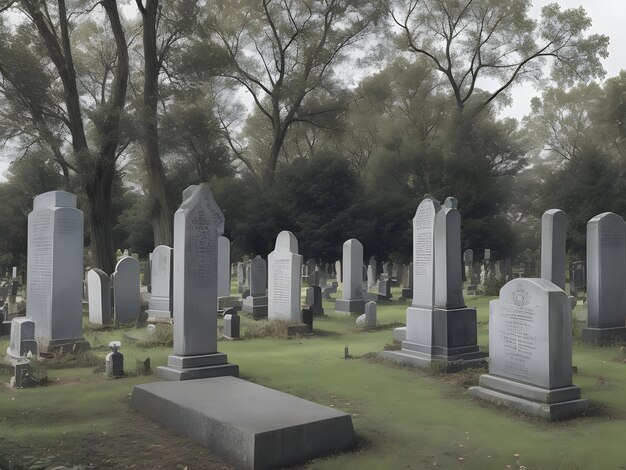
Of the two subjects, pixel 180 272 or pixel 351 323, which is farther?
pixel 351 323

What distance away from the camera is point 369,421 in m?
6.31

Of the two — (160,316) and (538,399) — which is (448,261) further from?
(160,316)

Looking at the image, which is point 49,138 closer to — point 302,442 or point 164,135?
point 164,135

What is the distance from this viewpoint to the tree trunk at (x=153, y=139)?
2227 cm

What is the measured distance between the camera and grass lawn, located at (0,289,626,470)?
16.7 feet

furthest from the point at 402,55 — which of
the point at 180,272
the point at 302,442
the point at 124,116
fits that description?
the point at 302,442

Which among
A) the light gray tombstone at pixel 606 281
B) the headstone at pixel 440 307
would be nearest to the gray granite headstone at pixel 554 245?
the light gray tombstone at pixel 606 281

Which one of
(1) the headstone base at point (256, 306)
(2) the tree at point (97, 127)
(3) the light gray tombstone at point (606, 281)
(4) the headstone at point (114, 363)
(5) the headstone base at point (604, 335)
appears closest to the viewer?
(4) the headstone at point (114, 363)

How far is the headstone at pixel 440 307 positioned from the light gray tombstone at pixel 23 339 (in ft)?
19.9

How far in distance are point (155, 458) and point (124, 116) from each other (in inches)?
689

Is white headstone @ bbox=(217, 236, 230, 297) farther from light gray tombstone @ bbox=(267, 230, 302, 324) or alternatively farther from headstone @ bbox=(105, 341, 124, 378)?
headstone @ bbox=(105, 341, 124, 378)

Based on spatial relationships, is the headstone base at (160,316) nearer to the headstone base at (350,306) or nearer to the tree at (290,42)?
the headstone base at (350,306)

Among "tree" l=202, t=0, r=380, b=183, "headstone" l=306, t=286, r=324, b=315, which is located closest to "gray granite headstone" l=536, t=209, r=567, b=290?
"headstone" l=306, t=286, r=324, b=315

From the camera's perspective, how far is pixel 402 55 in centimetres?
4181
